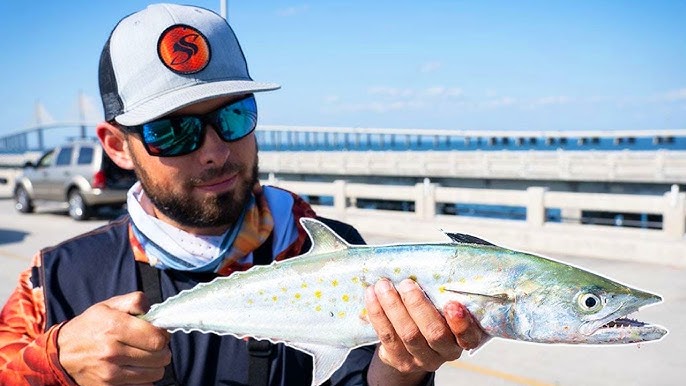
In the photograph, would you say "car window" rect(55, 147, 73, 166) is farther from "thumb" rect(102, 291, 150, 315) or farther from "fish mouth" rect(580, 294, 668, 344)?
"fish mouth" rect(580, 294, 668, 344)

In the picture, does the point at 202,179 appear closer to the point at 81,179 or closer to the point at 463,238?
the point at 463,238

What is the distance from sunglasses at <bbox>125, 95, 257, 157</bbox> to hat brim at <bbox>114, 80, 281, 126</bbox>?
5cm

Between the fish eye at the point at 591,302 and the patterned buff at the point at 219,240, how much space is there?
1079 millimetres

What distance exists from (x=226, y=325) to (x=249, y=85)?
0.83 metres

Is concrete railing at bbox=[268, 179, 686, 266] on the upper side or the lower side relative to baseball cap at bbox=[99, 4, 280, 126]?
lower

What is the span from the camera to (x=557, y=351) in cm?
584

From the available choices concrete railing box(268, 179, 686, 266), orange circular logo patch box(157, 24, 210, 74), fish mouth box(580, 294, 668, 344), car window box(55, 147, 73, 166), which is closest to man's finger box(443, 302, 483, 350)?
fish mouth box(580, 294, 668, 344)

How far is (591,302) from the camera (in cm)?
174

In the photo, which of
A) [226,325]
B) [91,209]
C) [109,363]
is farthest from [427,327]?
[91,209]

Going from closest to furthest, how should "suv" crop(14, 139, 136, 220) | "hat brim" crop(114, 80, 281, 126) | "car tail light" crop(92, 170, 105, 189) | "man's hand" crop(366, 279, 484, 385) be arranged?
"man's hand" crop(366, 279, 484, 385) < "hat brim" crop(114, 80, 281, 126) < "car tail light" crop(92, 170, 105, 189) < "suv" crop(14, 139, 136, 220)

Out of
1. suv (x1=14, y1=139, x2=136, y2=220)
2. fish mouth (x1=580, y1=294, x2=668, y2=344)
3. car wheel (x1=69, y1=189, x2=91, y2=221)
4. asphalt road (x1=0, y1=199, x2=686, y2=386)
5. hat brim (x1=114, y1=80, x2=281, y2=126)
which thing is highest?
hat brim (x1=114, y1=80, x2=281, y2=126)

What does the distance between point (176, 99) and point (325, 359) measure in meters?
0.98

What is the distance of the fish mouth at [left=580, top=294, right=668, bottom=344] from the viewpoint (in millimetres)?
1675

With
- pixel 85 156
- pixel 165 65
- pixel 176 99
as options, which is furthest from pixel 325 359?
pixel 85 156
